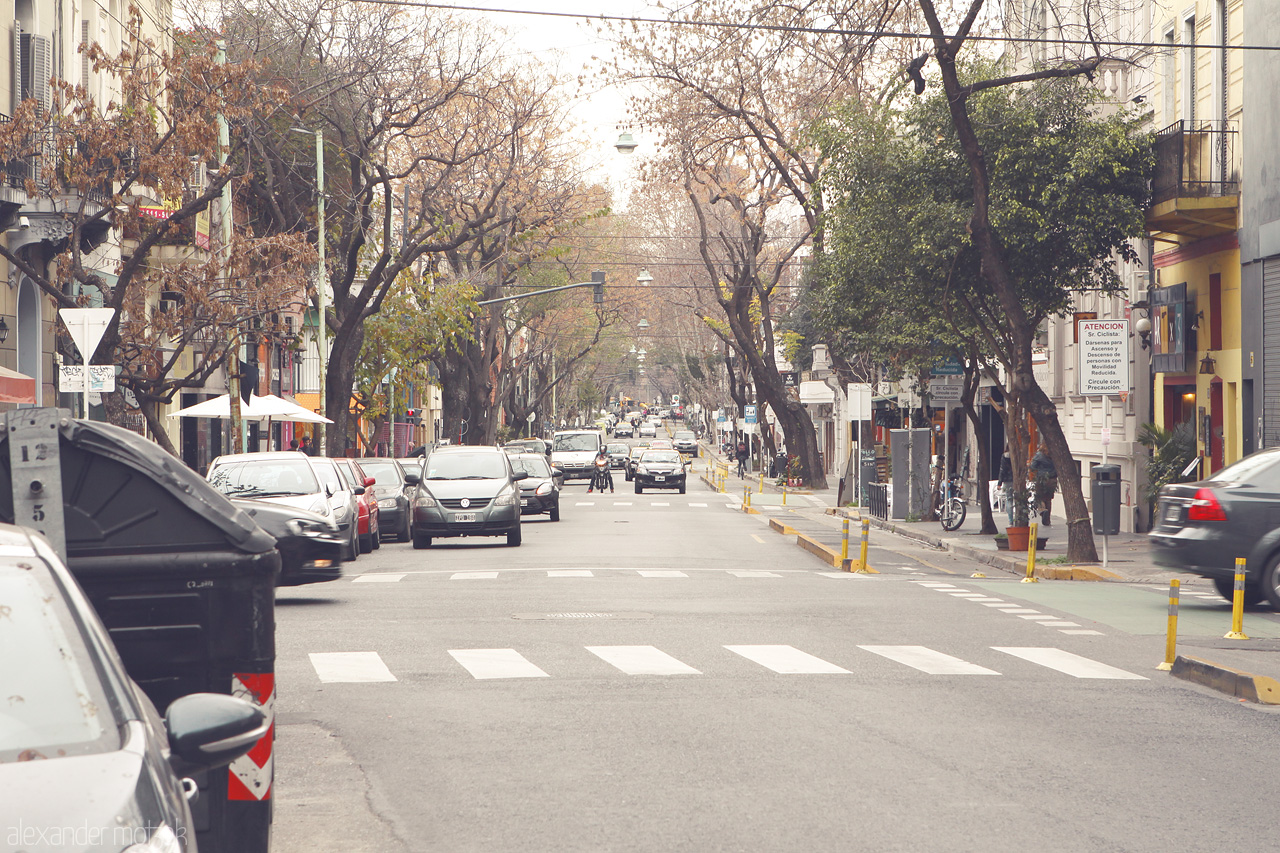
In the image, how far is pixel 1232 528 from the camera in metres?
16.1

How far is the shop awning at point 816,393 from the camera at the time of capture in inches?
2778

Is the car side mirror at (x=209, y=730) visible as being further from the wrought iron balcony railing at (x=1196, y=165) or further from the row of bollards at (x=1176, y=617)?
the wrought iron balcony railing at (x=1196, y=165)

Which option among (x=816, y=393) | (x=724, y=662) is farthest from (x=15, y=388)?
(x=816, y=393)

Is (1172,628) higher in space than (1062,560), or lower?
higher

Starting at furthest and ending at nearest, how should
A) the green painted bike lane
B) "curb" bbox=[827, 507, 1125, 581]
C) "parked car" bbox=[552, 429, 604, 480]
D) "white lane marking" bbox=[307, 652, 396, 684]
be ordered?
"parked car" bbox=[552, 429, 604, 480] < "curb" bbox=[827, 507, 1125, 581] < the green painted bike lane < "white lane marking" bbox=[307, 652, 396, 684]

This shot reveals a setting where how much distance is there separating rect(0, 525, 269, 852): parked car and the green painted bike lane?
470 inches

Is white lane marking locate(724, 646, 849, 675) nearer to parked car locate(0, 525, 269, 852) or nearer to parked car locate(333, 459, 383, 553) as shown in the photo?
parked car locate(0, 525, 269, 852)

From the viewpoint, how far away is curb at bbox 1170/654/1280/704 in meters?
10.4

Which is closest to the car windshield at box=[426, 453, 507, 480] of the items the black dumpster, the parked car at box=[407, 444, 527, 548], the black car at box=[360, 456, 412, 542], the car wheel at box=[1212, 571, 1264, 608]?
the parked car at box=[407, 444, 527, 548]

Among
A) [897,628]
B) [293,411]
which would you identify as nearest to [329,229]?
[293,411]

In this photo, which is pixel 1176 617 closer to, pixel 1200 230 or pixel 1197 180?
pixel 1197 180

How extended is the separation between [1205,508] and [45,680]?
14.5 meters

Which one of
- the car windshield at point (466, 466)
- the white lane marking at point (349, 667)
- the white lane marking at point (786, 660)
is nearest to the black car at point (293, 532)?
the white lane marking at point (349, 667)

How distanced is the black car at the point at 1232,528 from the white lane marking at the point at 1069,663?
3910 millimetres
